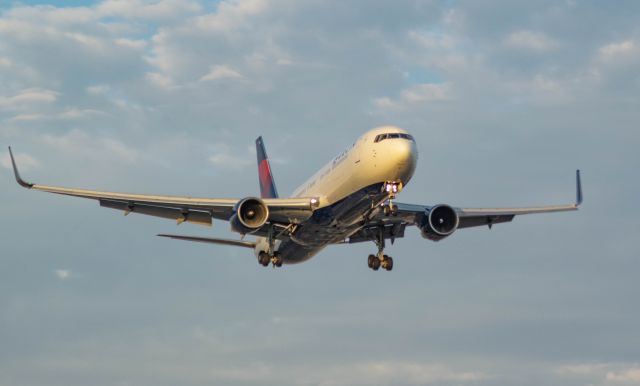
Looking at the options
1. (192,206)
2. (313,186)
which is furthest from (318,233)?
(192,206)

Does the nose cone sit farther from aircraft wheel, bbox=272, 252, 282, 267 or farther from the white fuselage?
aircraft wheel, bbox=272, 252, 282, 267

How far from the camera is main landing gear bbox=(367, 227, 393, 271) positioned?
5988 cm

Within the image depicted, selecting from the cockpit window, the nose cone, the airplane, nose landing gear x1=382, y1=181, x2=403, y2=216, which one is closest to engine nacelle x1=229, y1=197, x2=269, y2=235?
the airplane

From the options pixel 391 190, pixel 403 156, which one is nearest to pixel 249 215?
pixel 391 190

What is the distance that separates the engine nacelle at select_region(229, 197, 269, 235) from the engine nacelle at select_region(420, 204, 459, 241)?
871 centimetres

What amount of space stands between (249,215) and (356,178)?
5857 millimetres

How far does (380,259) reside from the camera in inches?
2363

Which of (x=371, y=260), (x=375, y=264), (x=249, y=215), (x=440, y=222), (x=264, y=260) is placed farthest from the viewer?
(x=371, y=260)

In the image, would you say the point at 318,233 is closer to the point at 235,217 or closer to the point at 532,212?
the point at 235,217

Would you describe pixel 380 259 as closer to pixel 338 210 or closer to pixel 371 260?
pixel 371 260

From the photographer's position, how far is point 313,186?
186 ft

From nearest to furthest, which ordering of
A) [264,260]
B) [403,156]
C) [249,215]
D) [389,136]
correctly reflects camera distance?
[403,156], [389,136], [249,215], [264,260]

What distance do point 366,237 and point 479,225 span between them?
23.4ft

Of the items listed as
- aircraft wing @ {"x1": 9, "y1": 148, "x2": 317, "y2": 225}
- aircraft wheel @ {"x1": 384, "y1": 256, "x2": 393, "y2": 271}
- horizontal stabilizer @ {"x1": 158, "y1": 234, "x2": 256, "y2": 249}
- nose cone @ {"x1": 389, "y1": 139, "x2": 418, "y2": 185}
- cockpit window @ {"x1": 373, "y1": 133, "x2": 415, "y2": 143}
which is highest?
cockpit window @ {"x1": 373, "y1": 133, "x2": 415, "y2": 143}
